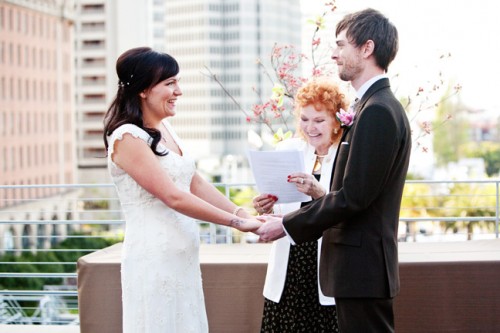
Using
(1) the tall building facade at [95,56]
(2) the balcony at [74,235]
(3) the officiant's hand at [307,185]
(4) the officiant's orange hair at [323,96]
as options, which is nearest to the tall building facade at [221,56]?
(1) the tall building facade at [95,56]

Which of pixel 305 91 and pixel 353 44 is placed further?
pixel 305 91

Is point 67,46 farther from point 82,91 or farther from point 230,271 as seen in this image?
point 230,271

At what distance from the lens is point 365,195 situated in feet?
8.86

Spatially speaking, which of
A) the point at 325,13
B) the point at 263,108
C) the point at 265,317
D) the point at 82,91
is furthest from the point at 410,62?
the point at 82,91

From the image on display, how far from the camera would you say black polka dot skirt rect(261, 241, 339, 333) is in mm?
3451

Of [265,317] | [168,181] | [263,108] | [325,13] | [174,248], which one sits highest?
[325,13]

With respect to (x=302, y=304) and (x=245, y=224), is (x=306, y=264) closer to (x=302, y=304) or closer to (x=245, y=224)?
(x=302, y=304)

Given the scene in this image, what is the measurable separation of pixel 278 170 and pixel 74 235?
13259 millimetres

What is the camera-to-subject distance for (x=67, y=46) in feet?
267

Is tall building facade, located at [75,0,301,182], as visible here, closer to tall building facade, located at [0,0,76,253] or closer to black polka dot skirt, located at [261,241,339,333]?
tall building facade, located at [0,0,76,253]

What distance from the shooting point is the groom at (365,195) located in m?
2.71

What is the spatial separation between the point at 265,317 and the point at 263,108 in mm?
1459

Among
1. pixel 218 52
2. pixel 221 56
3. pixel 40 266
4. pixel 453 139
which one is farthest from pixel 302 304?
pixel 218 52

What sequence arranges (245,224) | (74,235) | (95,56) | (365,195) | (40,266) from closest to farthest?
(365,195) < (245,224) < (74,235) < (40,266) < (95,56)
